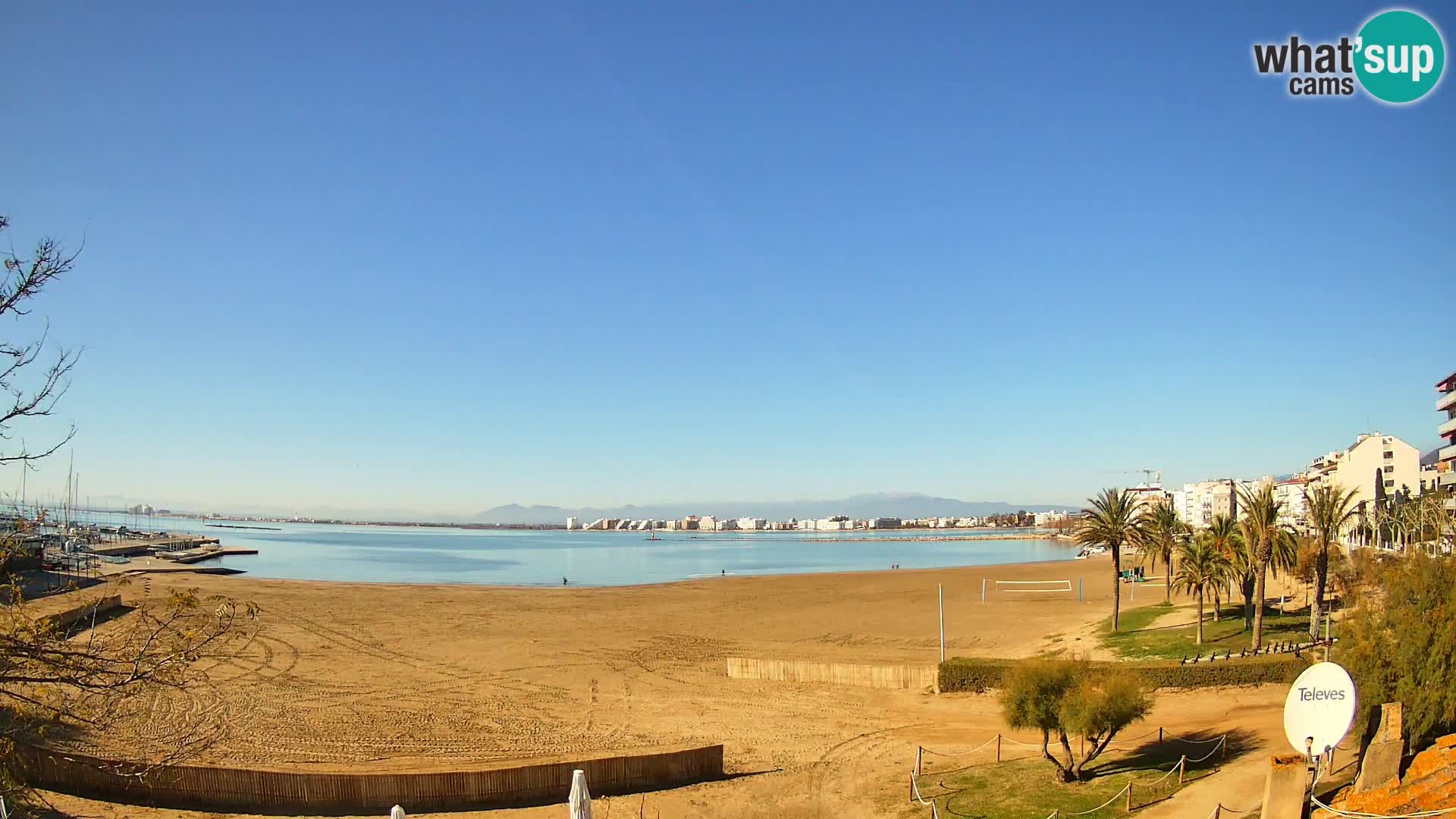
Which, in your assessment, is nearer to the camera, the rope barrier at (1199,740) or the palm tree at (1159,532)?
the rope barrier at (1199,740)

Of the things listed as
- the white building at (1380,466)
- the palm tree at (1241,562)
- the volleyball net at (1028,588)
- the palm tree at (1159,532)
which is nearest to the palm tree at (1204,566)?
the palm tree at (1241,562)

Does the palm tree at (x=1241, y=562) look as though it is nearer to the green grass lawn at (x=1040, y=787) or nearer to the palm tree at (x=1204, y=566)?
the palm tree at (x=1204, y=566)

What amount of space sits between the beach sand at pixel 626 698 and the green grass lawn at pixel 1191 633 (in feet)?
7.19

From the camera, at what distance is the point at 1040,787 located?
58.0 feet

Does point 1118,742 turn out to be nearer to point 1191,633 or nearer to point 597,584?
point 1191,633

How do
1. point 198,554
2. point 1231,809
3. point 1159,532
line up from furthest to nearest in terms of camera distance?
point 198,554 → point 1159,532 → point 1231,809

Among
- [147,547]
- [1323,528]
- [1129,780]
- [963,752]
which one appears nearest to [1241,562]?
[1323,528]

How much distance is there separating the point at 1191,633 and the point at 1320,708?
21.5 m

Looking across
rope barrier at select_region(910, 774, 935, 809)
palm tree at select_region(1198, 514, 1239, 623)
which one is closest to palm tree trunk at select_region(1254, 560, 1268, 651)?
palm tree at select_region(1198, 514, 1239, 623)

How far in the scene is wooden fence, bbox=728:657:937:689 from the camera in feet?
89.1

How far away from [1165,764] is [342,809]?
16977mm

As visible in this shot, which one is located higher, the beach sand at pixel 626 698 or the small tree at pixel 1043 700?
the small tree at pixel 1043 700

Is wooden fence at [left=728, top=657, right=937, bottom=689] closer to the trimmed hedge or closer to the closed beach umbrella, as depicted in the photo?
the trimmed hedge

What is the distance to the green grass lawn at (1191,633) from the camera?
96.5ft
